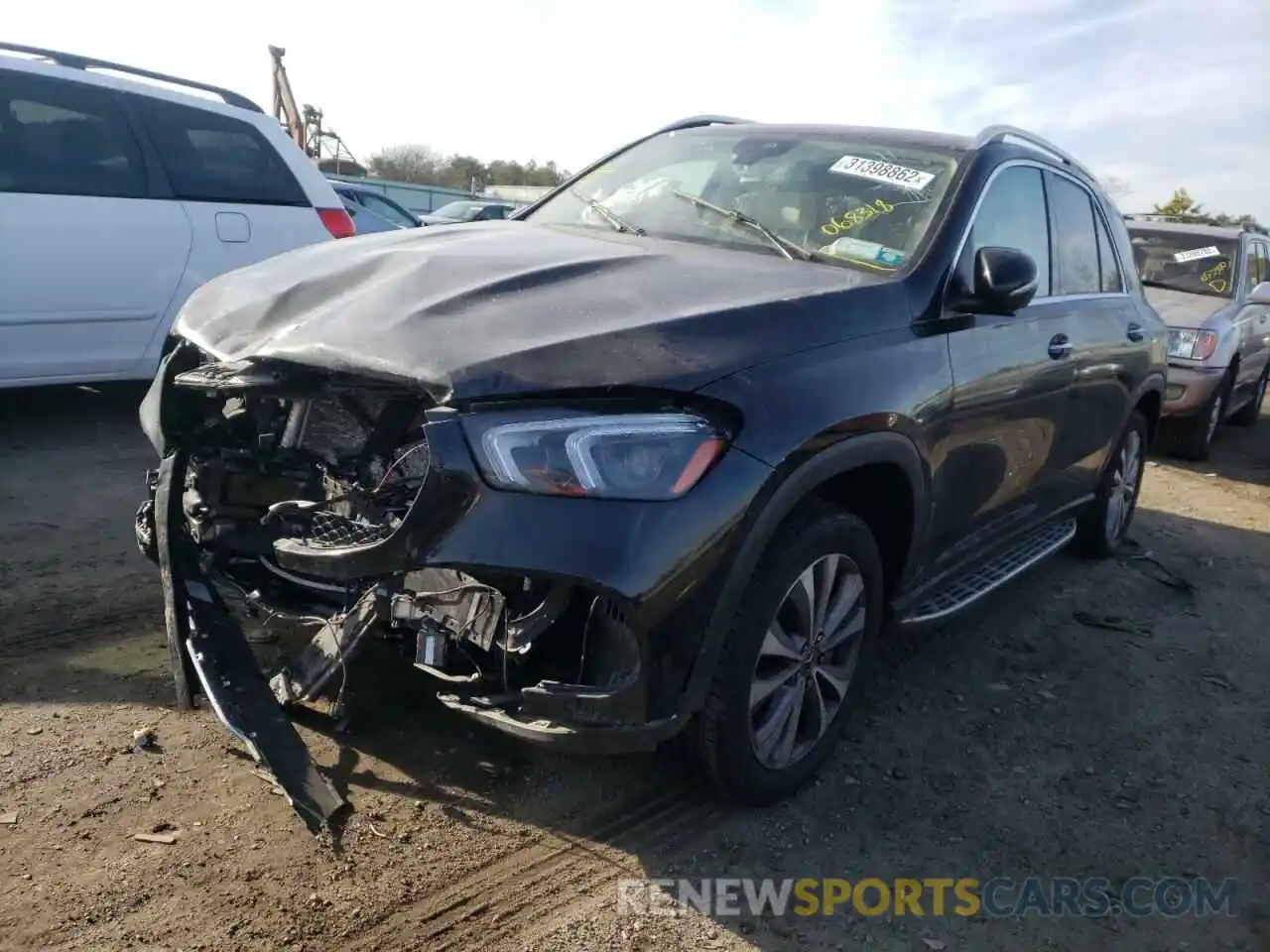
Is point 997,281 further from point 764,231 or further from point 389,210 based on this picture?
point 389,210

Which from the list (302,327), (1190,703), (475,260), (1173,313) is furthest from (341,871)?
(1173,313)

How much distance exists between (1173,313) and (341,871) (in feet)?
26.7

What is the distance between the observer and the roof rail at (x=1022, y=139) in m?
3.71

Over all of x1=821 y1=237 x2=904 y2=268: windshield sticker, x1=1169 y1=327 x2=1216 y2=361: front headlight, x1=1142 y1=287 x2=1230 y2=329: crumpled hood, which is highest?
x1=821 y1=237 x2=904 y2=268: windshield sticker

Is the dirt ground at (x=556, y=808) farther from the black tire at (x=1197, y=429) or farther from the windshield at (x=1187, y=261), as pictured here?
the windshield at (x=1187, y=261)

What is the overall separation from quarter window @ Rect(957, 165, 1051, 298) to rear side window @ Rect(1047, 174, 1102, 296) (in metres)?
0.12

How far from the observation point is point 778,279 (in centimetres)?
296

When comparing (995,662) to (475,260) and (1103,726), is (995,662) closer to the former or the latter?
(1103,726)

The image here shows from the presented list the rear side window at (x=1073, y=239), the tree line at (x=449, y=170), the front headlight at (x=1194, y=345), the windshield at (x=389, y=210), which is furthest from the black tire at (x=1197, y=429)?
the tree line at (x=449, y=170)

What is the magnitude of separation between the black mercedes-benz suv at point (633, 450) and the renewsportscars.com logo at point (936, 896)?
0.27 meters

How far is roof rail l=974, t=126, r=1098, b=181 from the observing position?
3711 millimetres

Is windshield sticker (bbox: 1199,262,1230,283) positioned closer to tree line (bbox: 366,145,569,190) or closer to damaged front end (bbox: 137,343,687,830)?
damaged front end (bbox: 137,343,687,830)

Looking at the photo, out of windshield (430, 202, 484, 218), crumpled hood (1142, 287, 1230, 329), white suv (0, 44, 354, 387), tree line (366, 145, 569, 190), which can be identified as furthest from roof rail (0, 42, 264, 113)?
tree line (366, 145, 569, 190)

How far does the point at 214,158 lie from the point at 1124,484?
17.2 ft
